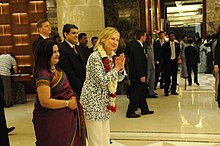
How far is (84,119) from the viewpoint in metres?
2.93

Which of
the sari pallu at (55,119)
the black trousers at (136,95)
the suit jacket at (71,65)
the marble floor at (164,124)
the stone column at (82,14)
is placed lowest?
the marble floor at (164,124)

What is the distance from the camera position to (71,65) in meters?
Answer: 3.67

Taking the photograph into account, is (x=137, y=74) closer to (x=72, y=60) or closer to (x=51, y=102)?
(x=72, y=60)

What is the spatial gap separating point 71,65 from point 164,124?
225 cm

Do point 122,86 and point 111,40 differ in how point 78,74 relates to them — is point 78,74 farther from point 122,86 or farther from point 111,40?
point 122,86

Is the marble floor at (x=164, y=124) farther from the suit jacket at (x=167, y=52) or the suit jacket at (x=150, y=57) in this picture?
the suit jacket at (x=167, y=52)

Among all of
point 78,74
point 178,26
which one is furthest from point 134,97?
point 178,26

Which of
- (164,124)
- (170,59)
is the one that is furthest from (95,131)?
(170,59)

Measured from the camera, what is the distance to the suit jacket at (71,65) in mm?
3637

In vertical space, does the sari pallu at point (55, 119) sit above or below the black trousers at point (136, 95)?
above

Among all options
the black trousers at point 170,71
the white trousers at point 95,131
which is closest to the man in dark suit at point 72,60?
the white trousers at point 95,131

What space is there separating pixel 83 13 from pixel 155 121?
96.6 inches

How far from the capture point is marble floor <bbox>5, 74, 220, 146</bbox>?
14.7 ft

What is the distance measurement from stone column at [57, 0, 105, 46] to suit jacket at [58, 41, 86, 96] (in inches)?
105
